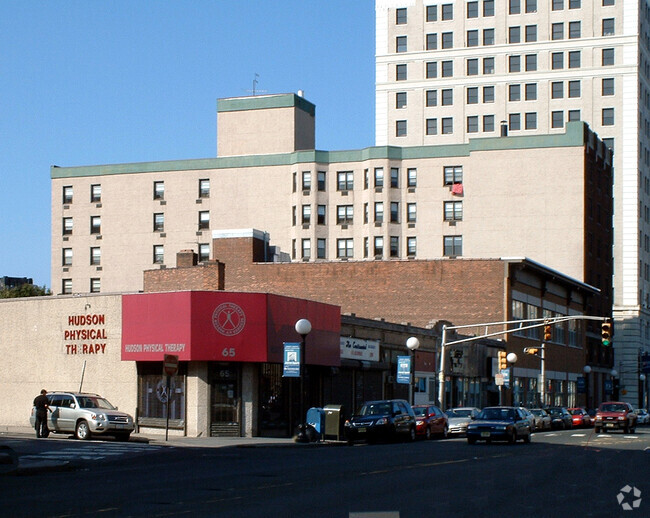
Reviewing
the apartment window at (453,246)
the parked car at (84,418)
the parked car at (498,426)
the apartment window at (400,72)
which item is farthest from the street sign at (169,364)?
the apartment window at (400,72)

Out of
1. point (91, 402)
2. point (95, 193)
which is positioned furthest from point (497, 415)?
point (95, 193)

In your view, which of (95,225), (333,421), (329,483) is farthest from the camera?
(95,225)

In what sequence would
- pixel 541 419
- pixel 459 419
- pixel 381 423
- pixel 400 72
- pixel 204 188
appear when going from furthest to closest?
pixel 400 72
pixel 204 188
pixel 541 419
pixel 459 419
pixel 381 423

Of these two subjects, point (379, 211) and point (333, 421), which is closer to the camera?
point (333, 421)

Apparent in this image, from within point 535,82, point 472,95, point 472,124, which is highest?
point 535,82

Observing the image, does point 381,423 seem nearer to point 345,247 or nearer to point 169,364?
point 169,364

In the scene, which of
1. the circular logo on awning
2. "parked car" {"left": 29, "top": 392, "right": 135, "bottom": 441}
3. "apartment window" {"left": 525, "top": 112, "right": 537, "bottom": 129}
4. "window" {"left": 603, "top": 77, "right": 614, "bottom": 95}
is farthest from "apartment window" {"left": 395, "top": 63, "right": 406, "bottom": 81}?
"parked car" {"left": 29, "top": 392, "right": 135, "bottom": 441}

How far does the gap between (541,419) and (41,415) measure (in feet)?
115

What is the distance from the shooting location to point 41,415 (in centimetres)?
3947

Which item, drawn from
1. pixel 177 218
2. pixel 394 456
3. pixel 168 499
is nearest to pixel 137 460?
pixel 394 456

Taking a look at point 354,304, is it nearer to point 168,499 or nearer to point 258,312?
point 258,312

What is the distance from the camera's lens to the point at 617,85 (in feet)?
361

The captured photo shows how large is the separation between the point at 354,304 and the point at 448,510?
57.0m

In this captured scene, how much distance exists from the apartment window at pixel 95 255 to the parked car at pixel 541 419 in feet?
166
